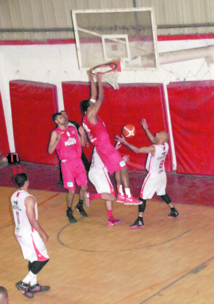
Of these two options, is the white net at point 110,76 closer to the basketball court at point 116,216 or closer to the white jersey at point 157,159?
the basketball court at point 116,216

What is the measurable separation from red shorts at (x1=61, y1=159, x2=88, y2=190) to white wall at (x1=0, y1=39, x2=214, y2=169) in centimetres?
382

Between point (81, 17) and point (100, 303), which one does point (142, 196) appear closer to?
point (100, 303)

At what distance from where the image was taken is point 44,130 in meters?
15.9

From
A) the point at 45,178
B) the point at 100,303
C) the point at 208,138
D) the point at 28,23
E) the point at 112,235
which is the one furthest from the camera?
the point at 28,23

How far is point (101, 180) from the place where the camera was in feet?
34.7

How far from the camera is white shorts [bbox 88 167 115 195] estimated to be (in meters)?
10.5

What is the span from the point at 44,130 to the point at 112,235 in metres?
6.57

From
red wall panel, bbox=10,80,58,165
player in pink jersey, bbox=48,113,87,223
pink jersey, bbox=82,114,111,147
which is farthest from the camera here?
red wall panel, bbox=10,80,58,165

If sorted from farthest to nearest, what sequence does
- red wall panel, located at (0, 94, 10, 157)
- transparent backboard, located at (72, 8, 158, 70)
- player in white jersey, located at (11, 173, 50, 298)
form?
red wall panel, located at (0, 94, 10, 157)
transparent backboard, located at (72, 8, 158, 70)
player in white jersey, located at (11, 173, 50, 298)

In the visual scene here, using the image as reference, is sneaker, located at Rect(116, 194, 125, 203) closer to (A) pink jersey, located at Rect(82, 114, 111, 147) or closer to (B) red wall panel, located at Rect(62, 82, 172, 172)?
(A) pink jersey, located at Rect(82, 114, 111, 147)

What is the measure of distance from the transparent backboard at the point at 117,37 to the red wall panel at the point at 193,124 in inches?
40.8

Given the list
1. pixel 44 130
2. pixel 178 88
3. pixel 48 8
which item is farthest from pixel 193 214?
pixel 48 8

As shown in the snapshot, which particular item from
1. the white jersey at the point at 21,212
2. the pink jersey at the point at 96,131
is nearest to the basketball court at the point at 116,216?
the white jersey at the point at 21,212

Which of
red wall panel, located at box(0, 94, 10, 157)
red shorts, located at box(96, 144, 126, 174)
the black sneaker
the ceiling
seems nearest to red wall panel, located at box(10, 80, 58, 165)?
red wall panel, located at box(0, 94, 10, 157)
